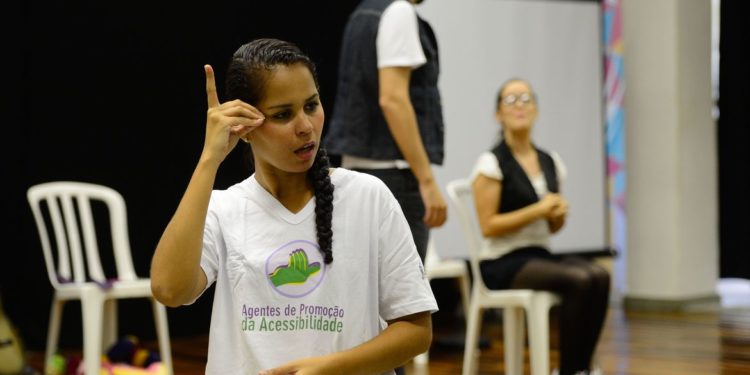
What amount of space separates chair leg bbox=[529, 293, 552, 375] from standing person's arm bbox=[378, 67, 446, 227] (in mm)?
908

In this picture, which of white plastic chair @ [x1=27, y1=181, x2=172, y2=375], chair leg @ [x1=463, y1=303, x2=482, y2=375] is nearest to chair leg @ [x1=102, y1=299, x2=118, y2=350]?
white plastic chair @ [x1=27, y1=181, x2=172, y2=375]

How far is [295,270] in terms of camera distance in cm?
136

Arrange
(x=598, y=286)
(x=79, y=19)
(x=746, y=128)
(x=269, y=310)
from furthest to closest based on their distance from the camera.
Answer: (x=746, y=128)
(x=79, y=19)
(x=598, y=286)
(x=269, y=310)

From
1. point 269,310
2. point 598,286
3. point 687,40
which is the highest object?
point 687,40

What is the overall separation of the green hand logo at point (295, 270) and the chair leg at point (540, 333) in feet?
6.51

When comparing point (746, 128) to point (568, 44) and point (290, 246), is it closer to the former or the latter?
point (568, 44)

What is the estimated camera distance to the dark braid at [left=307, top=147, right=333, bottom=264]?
136 centimetres

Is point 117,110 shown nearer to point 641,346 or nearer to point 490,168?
point 490,168

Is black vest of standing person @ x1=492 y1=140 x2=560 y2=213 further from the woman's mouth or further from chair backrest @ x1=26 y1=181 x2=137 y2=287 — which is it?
the woman's mouth

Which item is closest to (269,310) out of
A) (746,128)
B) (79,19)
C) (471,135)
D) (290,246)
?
(290,246)

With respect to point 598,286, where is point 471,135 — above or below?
above

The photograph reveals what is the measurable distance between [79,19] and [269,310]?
3.67 m

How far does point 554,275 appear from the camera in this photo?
325 cm

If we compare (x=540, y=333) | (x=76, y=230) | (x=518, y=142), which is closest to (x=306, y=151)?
(x=540, y=333)
